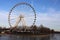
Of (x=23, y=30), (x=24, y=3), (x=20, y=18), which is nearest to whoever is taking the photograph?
(x=24, y=3)

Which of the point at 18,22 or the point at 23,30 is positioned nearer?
the point at 18,22

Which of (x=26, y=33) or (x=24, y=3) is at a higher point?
(x=24, y=3)

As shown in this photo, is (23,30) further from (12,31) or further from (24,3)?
(24,3)

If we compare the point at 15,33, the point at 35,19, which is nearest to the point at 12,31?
the point at 15,33

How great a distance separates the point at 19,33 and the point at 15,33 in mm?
2937

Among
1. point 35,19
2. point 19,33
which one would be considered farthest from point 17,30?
point 35,19

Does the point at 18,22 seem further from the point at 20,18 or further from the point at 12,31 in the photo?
the point at 12,31

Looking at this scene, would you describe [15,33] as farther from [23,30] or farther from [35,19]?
[35,19]

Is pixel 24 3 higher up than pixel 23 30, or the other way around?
pixel 24 3

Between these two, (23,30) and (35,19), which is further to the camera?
(23,30)

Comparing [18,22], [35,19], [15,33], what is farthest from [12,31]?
[35,19]

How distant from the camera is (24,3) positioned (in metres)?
74.1

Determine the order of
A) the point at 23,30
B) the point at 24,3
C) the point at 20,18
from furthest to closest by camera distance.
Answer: the point at 23,30, the point at 20,18, the point at 24,3

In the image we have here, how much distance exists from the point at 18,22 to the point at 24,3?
10768 mm
